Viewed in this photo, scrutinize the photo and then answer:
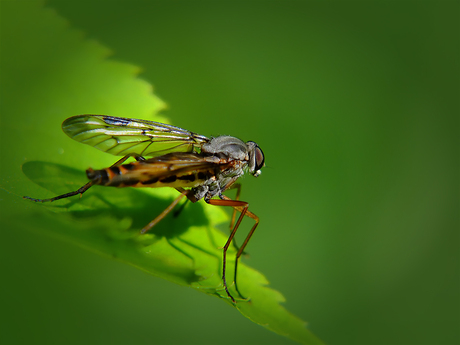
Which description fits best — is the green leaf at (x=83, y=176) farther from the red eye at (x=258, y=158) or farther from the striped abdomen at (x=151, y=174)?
the red eye at (x=258, y=158)

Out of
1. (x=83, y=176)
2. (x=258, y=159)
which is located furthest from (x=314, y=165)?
(x=83, y=176)

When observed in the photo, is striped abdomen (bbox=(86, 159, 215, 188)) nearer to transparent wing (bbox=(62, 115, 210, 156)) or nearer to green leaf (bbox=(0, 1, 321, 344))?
green leaf (bbox=(0, 1, 321, 344))

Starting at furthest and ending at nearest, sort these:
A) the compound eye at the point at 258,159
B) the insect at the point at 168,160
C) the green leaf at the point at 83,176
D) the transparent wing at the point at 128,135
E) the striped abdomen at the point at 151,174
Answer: the compound eye at the point at 258,159 < the transparent wing at the point at 128,135 < the insect at the point at 168,160 < the striped abdomen at the point at 151,174 < the green leaf at the point at 83,176

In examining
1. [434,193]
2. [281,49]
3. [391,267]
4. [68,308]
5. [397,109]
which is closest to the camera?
[68,308]

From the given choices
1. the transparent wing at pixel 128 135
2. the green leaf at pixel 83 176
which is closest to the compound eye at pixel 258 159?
the transparent wing at pixel 128 135

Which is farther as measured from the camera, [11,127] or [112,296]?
[112,296]

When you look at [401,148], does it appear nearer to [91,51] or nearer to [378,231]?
[378,231]

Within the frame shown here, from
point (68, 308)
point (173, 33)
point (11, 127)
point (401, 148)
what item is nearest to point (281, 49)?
point (173, 33)
